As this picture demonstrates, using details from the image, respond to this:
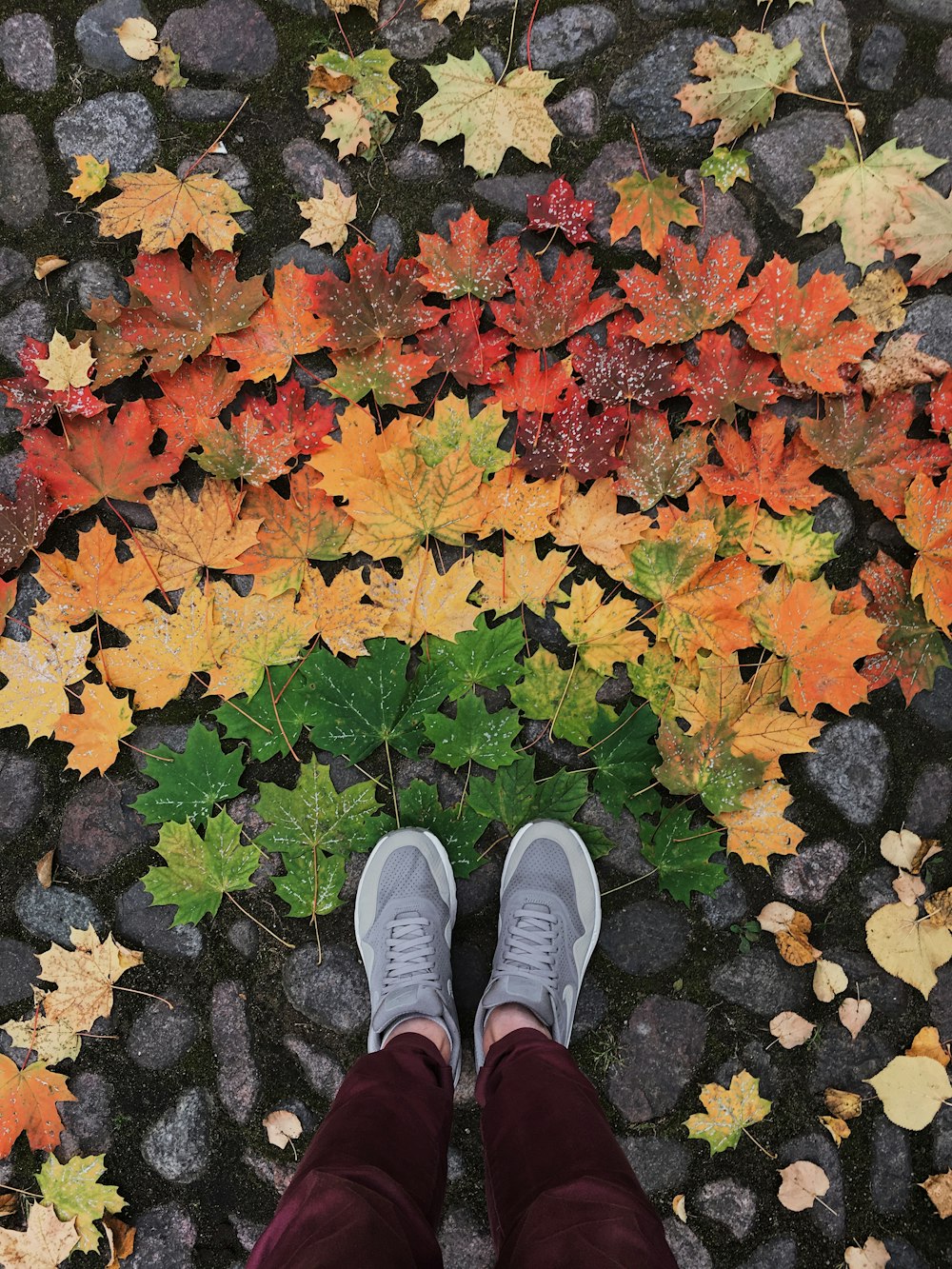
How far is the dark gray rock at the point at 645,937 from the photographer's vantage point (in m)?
1.93

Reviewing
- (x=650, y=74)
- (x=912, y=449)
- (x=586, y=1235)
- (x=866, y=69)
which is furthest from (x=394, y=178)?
(x=586, y=1235)

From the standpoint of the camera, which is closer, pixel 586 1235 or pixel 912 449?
pixel 586 1235

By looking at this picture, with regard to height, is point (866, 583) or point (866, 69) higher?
point (866, 69)

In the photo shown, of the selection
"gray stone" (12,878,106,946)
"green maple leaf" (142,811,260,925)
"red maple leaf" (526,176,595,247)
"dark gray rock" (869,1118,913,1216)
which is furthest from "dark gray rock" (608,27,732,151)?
"dark gray rock" (869,1118,913,1216)

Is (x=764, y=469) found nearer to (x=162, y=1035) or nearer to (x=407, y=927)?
(x=407, y=927)

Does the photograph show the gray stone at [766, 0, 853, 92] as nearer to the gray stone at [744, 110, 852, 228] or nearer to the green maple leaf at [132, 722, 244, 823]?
the gray stone at [744, 110, 852, 228]

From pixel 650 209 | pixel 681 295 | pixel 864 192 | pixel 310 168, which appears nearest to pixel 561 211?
pixel 650 209

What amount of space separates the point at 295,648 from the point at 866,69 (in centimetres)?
204

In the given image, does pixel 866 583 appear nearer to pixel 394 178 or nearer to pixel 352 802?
pixel 352 802

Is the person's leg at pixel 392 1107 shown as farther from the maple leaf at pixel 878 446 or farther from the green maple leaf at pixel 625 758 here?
the maple leaf at pixel 878 446

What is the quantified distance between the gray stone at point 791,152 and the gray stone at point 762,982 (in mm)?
1892

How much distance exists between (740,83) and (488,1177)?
2526mm

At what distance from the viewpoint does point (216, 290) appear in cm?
187

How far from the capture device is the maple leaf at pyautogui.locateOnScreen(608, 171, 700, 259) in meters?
1.91
